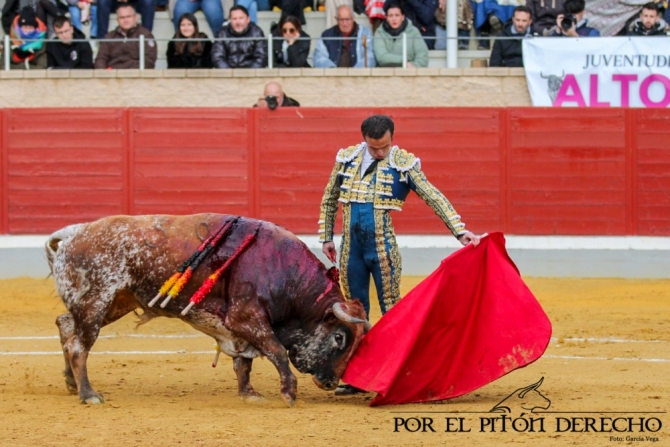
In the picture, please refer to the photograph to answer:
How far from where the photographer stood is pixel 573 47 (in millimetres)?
11625

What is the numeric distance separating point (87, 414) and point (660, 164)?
766 centimetres

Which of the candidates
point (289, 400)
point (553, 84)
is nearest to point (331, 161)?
point (553, 84)

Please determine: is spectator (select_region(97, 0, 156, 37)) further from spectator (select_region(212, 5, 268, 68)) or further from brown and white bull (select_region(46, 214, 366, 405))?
brown and white bull (select_region(46, 214, 366, 405))

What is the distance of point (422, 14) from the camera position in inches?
492

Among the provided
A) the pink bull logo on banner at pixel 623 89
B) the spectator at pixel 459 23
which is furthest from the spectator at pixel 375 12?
the pink bull logo on banner at pixel 623 89

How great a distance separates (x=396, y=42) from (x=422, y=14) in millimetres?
543

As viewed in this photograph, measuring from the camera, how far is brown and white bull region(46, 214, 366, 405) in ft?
18.5

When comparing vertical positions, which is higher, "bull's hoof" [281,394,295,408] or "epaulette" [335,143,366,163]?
"epaulette" [335,143,366,163]

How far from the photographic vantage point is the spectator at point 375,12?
40.7ft

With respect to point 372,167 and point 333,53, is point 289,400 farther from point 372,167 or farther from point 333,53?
point 333,53

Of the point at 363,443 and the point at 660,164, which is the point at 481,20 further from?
the point at 363,443

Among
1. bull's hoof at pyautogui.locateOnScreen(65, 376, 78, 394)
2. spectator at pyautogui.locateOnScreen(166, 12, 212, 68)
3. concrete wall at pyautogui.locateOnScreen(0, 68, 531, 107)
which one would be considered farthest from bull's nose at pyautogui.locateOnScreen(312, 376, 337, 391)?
spectator at pyautogui.locateOnScreen(166, 12, 212, 68)

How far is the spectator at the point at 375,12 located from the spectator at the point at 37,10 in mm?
3188

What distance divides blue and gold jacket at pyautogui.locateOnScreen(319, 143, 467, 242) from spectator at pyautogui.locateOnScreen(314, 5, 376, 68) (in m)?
6.43
